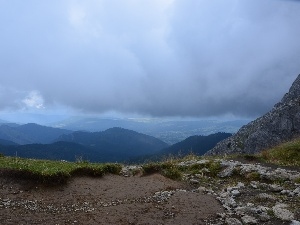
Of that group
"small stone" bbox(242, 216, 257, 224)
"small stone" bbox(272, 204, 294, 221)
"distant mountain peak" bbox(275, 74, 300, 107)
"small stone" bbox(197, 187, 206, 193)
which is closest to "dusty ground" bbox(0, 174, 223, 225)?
"small stone" bbox(197, 187, 206, 193)

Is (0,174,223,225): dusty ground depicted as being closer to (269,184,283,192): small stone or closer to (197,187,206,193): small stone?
(197,187,206,193): small stone

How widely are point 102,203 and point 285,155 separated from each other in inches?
750

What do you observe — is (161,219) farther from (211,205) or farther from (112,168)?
(112,168)

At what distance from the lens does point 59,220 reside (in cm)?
1407

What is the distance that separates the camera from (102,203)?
16672 millimetres

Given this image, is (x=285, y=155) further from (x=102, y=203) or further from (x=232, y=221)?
(x=102, y=203)

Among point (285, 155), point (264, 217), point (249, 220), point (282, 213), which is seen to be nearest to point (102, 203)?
point (249, 220)

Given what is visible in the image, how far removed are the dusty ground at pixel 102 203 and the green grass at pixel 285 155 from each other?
11.5 meters

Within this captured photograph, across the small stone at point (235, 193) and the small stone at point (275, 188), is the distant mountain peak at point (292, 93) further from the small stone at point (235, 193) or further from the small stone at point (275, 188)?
the small stone at point (235, 193)

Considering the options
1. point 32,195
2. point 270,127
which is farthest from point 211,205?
point 270,127

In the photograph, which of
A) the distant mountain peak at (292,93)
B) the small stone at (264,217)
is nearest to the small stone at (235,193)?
the small stone at (264,217)

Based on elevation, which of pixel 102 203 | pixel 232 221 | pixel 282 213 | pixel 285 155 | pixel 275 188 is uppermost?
pixel 285 155

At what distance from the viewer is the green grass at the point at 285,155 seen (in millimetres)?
28172

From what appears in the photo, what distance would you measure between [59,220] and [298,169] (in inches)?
759
